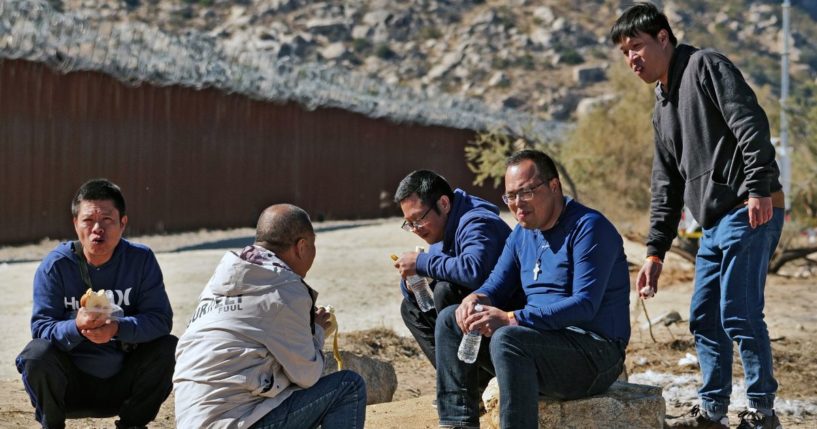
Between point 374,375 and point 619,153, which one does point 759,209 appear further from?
point 619,153

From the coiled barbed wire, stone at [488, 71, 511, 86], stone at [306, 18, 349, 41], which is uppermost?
stone at [306, 18, 349, 41]

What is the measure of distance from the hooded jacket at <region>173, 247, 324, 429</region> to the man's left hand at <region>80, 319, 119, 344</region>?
95 cm

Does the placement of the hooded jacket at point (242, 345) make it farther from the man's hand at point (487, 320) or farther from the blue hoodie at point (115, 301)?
the blue hoodie at point (115, 301)

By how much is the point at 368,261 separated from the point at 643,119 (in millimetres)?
10663

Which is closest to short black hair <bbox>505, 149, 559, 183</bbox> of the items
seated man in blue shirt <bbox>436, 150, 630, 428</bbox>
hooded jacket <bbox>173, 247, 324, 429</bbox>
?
seated man in blue shirt <bbox>436, 150, 630, 428</bbox>

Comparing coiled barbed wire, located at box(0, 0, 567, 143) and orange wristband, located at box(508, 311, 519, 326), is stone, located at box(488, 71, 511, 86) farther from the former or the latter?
orange wristband, located at box(508, 311, 519, 326)

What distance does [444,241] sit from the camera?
19.1ft

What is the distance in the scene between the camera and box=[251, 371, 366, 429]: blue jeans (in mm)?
4180

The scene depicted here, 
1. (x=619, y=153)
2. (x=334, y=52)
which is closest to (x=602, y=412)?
(x=619, y=153)

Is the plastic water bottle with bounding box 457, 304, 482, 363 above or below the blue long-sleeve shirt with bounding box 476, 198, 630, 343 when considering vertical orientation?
below

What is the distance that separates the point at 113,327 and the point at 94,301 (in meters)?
0.15

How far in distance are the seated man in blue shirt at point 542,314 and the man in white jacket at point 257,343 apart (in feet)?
2.70

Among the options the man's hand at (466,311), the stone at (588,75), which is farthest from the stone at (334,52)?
the man's hand at (466,311)

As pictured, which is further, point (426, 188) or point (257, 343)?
point (426, 188)
